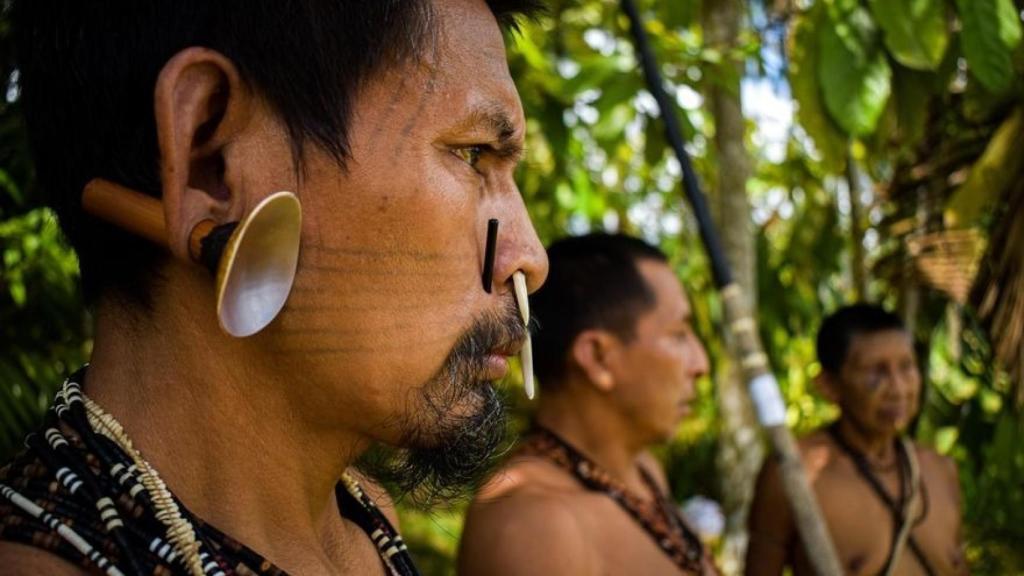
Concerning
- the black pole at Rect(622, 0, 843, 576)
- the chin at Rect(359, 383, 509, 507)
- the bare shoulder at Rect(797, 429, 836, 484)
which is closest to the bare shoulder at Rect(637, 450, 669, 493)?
the black pole at Rect(622, 0, 843, 576)

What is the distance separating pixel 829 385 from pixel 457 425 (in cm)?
379

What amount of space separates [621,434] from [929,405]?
3000 millimetres

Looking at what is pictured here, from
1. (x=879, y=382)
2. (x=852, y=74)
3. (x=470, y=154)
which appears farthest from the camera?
(x=879, y=382)

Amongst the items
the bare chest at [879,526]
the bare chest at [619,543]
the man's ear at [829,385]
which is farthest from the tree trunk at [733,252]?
the bare chest at [619,543]

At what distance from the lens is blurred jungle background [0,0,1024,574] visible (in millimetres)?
3162

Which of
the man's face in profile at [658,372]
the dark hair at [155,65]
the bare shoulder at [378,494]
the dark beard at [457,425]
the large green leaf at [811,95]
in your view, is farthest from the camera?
the man's face in profile at [658,372]

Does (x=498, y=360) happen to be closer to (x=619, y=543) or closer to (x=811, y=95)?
(x=619, y=543)

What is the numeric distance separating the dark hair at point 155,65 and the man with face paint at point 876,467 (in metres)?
3.43

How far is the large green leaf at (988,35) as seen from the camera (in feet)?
9.72

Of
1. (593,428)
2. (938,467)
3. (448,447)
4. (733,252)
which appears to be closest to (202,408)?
(448,447)

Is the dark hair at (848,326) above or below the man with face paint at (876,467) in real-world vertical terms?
above

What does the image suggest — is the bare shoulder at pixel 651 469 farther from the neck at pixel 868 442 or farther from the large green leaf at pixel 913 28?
the large green leaf at pixel 913 28

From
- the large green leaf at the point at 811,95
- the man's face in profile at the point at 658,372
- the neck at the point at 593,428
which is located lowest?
the neck at the point at 593,428

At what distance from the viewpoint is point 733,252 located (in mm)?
4617
